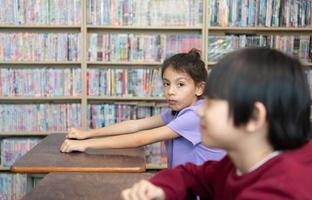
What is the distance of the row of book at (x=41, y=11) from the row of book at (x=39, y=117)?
25.7 inches

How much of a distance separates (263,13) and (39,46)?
5.78 ft

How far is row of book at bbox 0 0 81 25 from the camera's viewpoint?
124 inches

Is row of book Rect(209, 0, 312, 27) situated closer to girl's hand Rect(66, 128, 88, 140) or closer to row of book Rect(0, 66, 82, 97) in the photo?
row of book Rect(0, 66, 82, 97)

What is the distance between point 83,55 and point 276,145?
2620 mm

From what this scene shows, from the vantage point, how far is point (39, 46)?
10.5 feet

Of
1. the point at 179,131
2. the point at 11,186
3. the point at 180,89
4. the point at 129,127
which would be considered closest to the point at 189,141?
the point at 179,131

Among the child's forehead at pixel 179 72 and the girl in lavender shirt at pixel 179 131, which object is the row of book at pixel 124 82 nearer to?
the girl in lavender shirt at pixel 179 131

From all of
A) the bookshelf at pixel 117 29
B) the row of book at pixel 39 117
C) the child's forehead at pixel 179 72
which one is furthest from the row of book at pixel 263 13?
the child's forehead at pixel 179 72

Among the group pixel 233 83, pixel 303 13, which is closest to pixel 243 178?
pixel 233 83

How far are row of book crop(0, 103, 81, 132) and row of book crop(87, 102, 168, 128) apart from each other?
4.4 inches

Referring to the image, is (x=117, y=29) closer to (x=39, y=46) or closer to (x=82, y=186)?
(x=39, y=46)

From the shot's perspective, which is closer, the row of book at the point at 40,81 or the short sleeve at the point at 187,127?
the short sleeve at the point at 187,127

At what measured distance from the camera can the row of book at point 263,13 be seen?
3.21m

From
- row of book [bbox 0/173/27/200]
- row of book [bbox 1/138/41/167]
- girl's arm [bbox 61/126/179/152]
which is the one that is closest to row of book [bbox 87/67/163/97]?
row of book [bbox 1/138/41/167]
